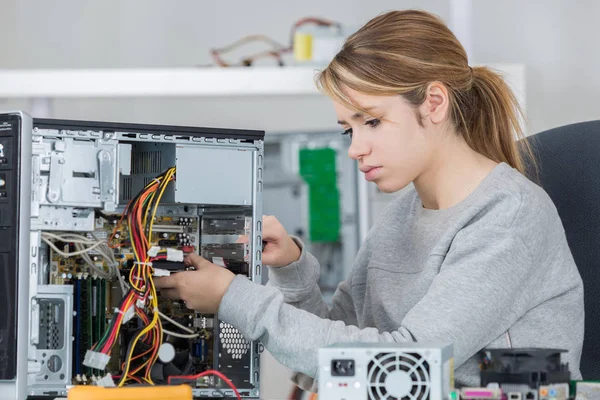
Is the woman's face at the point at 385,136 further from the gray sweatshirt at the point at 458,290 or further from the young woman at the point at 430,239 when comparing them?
the gray sweatshirt at the point at 458,290

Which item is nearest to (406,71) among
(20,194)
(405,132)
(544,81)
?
(405,132)

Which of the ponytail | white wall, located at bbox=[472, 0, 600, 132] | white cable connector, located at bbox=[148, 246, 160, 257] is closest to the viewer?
white cable connector, located at bbox=[148, 246, 160, 257]

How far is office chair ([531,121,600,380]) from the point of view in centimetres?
155

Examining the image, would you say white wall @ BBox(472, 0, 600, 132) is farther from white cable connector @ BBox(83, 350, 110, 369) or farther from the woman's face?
white cable connector @ BBox(83, 350, 110, 369)

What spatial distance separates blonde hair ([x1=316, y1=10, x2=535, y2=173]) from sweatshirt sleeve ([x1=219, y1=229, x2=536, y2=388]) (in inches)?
11.2

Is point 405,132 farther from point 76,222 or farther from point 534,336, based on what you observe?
point 76,222

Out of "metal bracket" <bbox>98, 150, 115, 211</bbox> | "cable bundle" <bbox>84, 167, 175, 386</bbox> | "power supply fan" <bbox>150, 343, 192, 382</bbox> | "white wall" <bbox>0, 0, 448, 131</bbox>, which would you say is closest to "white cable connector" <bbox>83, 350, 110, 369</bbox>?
"cable bundle" <bbox>84, 167, 175, 386</bbox>

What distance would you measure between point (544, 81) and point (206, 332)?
205cm

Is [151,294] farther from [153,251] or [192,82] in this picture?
[192,82]

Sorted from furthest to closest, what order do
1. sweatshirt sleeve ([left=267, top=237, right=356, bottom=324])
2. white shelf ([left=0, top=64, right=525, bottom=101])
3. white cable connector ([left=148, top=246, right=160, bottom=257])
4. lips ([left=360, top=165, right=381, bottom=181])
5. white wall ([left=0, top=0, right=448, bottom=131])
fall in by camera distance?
white wall ([left=0, top=0, right=448, bottom=131]), white shelf ([left=0, top=64, right=525, bottom=101]), sweatshirt sleeve ([left=267, top=237, right=356, bottom=324]), lips ([left=360, top=165, right=381, bottom=181]), white cable connector ([left=148, top=246, right=160, bottom=257])

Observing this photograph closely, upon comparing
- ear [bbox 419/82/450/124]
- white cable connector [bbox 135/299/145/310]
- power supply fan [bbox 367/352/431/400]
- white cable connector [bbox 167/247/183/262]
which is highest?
ear [bbox 419/82/450/124]

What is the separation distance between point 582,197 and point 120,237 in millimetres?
856

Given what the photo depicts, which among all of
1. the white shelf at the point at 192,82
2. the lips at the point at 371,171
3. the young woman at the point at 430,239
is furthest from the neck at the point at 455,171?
the white shelf at the point at 192,82

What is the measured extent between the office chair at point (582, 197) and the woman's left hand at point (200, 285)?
2.30ft
